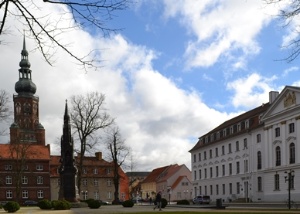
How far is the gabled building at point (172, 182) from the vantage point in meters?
104

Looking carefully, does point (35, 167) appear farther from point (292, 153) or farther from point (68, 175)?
point (292, 153)

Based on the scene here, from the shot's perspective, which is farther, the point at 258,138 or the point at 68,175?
the point at 258,138

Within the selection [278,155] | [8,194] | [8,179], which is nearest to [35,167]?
[8,179]

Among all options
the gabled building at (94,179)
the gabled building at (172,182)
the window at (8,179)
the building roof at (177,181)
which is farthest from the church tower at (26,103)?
the building roof at (177,181)

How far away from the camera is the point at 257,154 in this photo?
61156 millimetres

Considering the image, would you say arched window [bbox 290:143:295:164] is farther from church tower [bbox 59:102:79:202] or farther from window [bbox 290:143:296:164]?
church tower [bbox 59:102:79:202]

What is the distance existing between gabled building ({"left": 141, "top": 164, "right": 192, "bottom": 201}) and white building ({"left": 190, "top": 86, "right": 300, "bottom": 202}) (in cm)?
2174

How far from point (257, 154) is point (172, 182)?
50.4 metres

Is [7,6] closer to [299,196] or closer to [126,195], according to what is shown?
[299,196]

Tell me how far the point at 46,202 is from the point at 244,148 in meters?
34.3

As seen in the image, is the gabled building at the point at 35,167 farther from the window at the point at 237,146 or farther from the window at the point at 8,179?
the window at the point at 237,146

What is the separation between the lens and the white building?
5281 cm

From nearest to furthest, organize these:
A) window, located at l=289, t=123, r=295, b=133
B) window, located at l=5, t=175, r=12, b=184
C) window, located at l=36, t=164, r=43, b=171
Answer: window, located at l=289, t=123, r=295, b=133
window, located at l=5, t=175, r=12, b=184
window, located at l=36, t=164, r=43, b=171

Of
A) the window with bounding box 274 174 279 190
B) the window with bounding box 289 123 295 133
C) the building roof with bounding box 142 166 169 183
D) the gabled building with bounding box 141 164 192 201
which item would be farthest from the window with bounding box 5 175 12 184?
the window with bounding box 289 123 295 133
